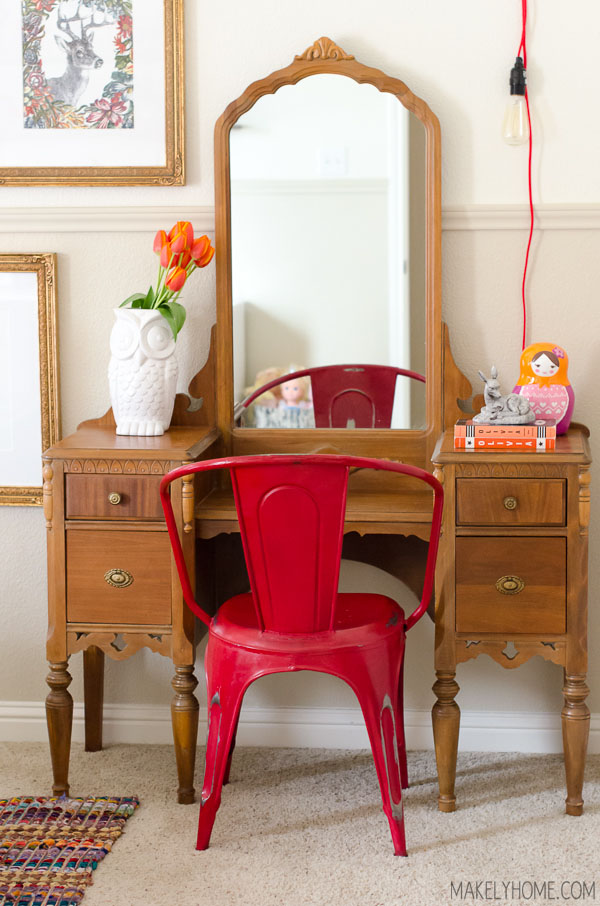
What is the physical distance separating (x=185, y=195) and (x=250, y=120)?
0.24 m

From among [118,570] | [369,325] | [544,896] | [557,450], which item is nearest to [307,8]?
[369,325]

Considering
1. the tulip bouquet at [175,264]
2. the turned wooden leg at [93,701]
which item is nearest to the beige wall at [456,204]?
the tulip bouquet at [175,264]

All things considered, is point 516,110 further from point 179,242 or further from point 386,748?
point 386,748

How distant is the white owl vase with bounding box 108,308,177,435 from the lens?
2.24 metres

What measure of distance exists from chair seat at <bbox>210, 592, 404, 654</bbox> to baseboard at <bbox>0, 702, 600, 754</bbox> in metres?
0.56

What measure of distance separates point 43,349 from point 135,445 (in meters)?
0.50

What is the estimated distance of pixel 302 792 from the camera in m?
2.29

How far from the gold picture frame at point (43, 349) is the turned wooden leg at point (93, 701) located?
438 millimetres

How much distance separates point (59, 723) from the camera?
2.24 meters

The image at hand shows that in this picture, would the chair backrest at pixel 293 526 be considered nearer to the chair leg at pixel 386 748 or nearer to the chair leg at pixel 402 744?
the chair leg at pixel 386 748

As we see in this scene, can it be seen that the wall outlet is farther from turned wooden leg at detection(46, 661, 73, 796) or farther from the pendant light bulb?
turned wooden leg at detection(46, 661, 73, 796)

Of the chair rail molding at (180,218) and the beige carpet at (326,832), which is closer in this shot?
the beige carpet at (326,832)

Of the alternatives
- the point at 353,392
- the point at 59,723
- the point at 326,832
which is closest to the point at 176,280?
the point at 353,392

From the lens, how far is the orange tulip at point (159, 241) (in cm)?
227
